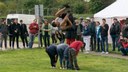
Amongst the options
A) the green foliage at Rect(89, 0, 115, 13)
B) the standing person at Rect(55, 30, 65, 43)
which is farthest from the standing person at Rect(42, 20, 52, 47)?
A: the green foliage at Rect(89, 0, 115, 13)

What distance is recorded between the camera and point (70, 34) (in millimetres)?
18656

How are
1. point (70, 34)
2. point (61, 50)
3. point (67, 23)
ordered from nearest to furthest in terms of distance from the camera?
point (61, 50) < point (67, 23) < point (70, 34)

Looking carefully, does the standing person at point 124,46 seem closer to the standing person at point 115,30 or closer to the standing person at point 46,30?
the standing person at point 115,30

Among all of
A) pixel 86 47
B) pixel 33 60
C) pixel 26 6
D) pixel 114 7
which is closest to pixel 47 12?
pixel 26 6

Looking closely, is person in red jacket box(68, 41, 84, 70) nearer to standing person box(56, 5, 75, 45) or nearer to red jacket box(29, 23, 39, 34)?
standing person box(56, 5, 75, 45)

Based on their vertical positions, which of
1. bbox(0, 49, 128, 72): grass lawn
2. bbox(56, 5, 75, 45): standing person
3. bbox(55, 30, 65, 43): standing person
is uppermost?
bbox(56, 5, 75, 45): standing person

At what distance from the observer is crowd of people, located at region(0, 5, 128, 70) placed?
1752 centimetres

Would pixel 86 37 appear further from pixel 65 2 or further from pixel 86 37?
pixel 65 2

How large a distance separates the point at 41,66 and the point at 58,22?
6.26 ft

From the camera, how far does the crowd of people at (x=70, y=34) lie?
17.5 meters

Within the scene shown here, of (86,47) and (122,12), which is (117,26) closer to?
(86,47)

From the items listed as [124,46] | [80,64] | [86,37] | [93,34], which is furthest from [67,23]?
[93,34]

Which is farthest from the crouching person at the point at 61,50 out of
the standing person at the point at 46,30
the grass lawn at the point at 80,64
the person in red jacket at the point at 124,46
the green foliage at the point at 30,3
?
the green foliage at the point at 30,3

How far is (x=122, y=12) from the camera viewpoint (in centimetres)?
3066
